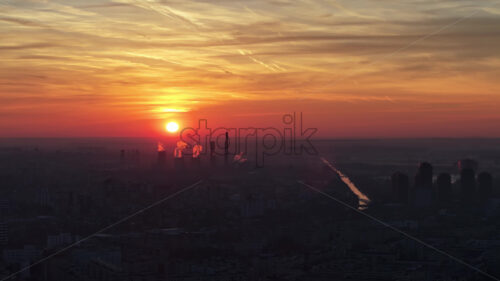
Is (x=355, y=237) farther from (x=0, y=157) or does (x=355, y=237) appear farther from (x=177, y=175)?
(x=0, y=157)

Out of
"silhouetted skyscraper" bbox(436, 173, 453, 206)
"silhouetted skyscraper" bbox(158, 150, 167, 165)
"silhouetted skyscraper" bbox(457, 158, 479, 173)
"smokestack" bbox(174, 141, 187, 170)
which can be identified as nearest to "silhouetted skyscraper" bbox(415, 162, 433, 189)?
"silhouetted skyscraper" bbox(436, 173, 453, 206)

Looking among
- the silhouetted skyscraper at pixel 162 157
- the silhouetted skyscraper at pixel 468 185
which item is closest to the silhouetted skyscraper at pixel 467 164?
the silhouetted skyscraper at pixel 468 185

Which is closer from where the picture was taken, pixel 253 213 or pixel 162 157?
pixel 253 213

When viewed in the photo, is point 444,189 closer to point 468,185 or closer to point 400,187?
point 468,185

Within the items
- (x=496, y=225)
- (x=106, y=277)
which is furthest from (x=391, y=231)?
(x=106, y=277)

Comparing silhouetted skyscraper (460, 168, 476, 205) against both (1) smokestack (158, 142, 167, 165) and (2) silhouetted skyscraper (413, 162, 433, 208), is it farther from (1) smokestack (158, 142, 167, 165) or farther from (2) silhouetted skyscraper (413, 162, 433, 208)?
(1) smokestack (158, 142, 167, 165)

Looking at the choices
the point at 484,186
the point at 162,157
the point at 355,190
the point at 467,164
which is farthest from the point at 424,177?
the point at 162,157

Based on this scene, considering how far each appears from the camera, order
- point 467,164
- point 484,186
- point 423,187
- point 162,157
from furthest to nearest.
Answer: point 162,157
point 467,164
point 423,187
point 484,186
